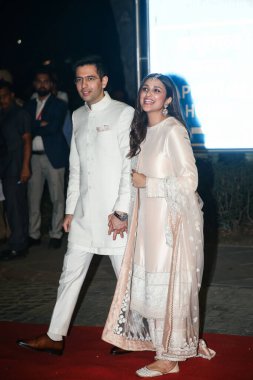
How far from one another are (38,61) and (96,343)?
19.8 m

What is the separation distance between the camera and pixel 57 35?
23.9 m

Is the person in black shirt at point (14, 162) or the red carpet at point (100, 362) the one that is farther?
the person in black shirt at point (14, 162)

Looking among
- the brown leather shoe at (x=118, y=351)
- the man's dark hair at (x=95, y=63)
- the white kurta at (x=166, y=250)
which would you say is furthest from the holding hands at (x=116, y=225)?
the man's dark hair at (x=95, y=63)

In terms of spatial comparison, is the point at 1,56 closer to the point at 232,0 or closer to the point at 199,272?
the point at 232,0

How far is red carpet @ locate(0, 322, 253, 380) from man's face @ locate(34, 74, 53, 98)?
4.00 m

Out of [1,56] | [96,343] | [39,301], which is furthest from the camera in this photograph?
[1,56]

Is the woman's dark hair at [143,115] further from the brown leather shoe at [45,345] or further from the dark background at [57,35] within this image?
the dark background at [57,35]

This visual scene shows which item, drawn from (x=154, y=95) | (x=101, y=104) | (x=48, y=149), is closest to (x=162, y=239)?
(x=154, y=95)

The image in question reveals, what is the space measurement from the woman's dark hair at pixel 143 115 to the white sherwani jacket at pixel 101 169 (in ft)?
0.35

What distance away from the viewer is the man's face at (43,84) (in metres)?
8.92

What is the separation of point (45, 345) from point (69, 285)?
0.46 meters

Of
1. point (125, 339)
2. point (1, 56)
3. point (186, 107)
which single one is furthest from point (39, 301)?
point (1, 56)

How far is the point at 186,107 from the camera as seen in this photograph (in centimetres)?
919

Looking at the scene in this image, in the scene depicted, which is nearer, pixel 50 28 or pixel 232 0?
pixel 232 0
